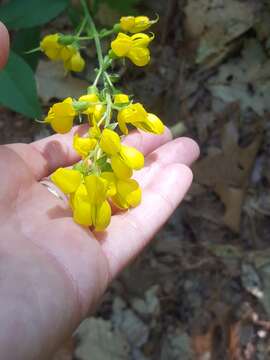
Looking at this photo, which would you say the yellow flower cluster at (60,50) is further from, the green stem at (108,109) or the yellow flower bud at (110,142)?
the yellow flower bud at (110,142)

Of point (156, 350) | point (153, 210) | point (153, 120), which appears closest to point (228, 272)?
point (156, 350)

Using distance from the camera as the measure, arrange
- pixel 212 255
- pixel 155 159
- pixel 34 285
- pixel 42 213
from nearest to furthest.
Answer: pixel 34 285, pixel 42 213, pixel 155 159, pixel 212 255

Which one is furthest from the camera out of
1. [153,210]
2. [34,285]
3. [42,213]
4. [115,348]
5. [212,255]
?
[212,255]

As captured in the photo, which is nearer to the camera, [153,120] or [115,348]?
[153,120]

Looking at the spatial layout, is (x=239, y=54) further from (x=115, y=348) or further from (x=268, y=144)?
(x=115, y=348)

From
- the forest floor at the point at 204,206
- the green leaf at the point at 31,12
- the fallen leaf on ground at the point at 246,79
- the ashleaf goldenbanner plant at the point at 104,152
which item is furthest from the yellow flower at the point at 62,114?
the fallen leaf on ground at the point at 246,79

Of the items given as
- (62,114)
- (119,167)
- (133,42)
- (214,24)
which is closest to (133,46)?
(133,42)
